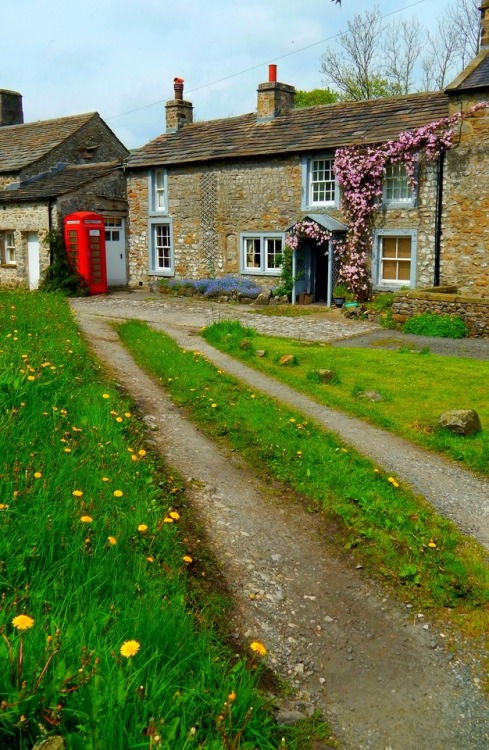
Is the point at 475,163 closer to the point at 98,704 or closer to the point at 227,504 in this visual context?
the point at 227,504

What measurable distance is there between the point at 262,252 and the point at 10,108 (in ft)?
68.9

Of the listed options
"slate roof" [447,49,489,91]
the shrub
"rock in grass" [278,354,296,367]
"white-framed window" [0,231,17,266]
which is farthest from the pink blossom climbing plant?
"white-framed window" [0,231,17,266]

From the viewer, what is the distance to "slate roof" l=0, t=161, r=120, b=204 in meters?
28.2

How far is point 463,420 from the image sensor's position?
8.87m

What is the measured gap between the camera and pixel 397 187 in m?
22.8

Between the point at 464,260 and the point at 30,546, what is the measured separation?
1964cm

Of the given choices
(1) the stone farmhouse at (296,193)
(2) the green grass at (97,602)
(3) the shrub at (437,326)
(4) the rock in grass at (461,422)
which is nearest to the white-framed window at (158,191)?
(1) the stone farmhouse at (296,193)

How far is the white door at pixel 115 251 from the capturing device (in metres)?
30.2

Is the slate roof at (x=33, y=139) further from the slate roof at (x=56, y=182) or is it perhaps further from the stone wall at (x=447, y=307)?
the stone wall at (x=447, y=307)

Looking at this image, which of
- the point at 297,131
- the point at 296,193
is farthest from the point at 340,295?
the point at 297,131

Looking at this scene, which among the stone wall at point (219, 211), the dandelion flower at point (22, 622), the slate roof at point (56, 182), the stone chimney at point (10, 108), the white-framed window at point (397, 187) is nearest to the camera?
the dandelion flower at point (22, 622)

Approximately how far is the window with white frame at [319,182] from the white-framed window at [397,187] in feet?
6.74

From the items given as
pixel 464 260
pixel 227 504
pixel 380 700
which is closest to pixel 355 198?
pixel 464 260

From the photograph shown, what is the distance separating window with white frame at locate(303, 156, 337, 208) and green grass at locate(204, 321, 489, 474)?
10013 mm
